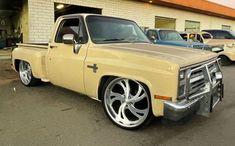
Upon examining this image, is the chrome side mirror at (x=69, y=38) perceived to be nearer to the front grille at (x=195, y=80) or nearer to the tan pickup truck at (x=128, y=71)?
the tan pickup truck at (x=128, y=71)

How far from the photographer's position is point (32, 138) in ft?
11.7

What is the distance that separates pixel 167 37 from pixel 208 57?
23.6ft

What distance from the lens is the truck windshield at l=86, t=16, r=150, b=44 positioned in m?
4.54

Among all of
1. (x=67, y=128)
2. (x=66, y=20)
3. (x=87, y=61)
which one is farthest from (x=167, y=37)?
(x=67, y=128)

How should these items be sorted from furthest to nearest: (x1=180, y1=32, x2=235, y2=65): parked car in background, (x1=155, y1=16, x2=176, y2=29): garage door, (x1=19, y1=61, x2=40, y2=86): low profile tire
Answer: (x1=155, y1=16, x2=176, y2=29): garage door
(x1=180, y1=32, x2=235, y2=65): parked car in background
(x1=19, y1=61, x2=40, y2=86): low profile tire

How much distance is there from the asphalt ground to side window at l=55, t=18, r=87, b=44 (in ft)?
4.49

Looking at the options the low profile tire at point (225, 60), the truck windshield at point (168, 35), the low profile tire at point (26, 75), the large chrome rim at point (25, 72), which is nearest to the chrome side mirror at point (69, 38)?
the low profile tire at point (26, 75)

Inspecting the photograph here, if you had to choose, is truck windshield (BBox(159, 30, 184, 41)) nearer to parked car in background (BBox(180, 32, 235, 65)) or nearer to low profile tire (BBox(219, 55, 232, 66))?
parked car in background (BBox(180, 32, 235, 65))

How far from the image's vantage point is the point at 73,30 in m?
4.90

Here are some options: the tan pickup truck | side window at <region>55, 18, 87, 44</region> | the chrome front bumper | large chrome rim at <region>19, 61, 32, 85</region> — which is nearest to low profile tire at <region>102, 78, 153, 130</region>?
the tan pickup truck

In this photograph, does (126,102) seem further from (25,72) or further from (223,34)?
(223,34)

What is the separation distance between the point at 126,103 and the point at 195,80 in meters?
1.13

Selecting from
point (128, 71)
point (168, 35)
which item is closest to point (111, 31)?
point (128, 71)

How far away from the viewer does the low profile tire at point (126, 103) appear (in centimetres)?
377
